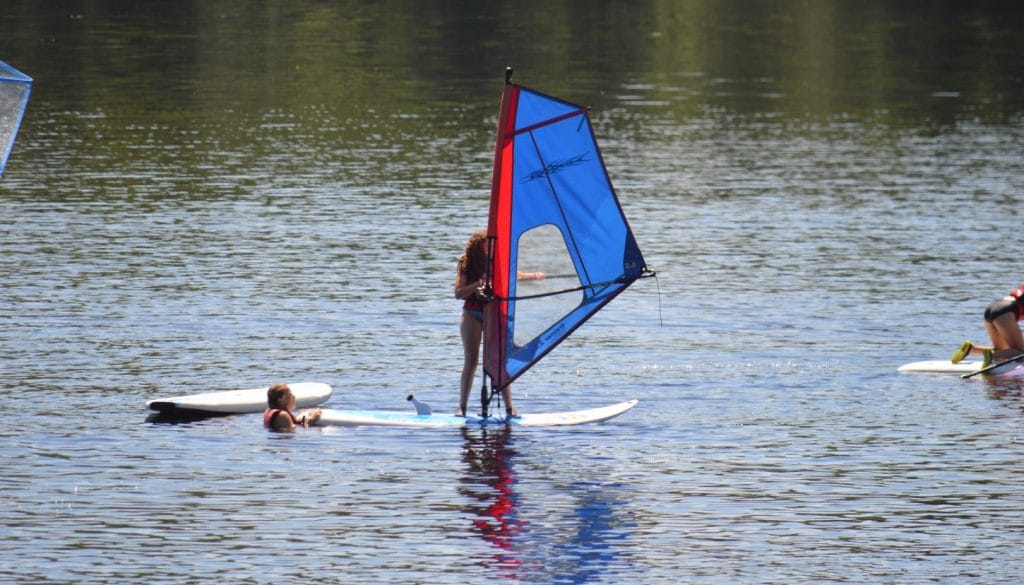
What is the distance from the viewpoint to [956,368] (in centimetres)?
2917

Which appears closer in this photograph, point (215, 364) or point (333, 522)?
point (333, 522)

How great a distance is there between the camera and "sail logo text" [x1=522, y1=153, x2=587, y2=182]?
25422 millimetres

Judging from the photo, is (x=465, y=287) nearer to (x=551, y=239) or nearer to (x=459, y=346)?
(x=551, y=239)

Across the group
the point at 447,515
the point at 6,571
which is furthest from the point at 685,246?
the point at 6,571

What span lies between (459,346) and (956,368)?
8.24 m

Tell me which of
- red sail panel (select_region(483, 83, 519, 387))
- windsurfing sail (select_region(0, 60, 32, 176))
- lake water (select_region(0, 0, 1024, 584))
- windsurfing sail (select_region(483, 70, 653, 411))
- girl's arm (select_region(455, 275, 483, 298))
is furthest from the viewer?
windsurfing sail (select_region(483, 70, 653, 411))

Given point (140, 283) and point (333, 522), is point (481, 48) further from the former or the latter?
point (333, 522)

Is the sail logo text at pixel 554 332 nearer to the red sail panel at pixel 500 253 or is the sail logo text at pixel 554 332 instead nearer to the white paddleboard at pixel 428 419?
the red sail panel at pixel 500 253

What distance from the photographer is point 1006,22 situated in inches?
4852

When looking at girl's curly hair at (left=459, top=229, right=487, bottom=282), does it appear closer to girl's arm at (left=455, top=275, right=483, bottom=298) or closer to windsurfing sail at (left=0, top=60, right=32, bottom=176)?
girl's arm at (left=455, top=275, right=483, bottom=298)

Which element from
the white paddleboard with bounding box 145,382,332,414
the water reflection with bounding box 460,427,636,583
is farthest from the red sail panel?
the white paddleboard with bounding box 145,382,332,414

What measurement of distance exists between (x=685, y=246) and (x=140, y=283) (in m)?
13.0

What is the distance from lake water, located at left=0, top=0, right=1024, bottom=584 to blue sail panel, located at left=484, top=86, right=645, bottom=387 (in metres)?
1.43

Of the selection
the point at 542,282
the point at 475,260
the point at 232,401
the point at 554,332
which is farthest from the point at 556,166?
the point at 232,401
